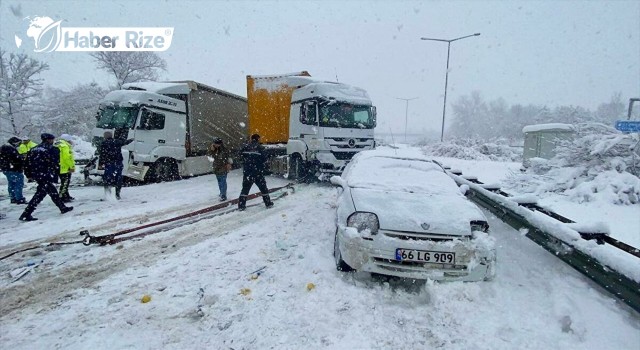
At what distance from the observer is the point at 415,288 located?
3740mm

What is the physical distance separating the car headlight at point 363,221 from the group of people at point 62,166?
13.2ft

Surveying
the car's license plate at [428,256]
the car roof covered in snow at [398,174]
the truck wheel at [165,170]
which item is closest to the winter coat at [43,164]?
the truck wheel at [165,170]

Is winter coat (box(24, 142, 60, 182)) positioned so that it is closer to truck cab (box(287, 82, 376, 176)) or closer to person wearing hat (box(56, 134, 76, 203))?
person wearing hat (box(56, 134, 76, 203))

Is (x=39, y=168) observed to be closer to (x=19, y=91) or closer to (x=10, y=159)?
(x=10, y=159)

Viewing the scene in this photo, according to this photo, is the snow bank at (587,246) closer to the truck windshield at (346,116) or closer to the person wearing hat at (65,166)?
the truck windshield at (346,116)

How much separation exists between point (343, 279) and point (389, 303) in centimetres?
64

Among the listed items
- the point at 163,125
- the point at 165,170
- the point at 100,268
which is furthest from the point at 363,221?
the point at 165,170

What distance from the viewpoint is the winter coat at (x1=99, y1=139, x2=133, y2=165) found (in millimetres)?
8172

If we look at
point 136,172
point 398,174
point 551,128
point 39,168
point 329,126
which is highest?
point 551,128

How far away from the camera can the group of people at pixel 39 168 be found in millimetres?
6430

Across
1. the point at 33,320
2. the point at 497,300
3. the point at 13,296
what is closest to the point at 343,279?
the point at 497,300

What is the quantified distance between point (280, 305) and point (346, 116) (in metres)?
8.13

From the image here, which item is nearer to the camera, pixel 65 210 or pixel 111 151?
pixel 65 210

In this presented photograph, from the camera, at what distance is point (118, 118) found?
417 inches
